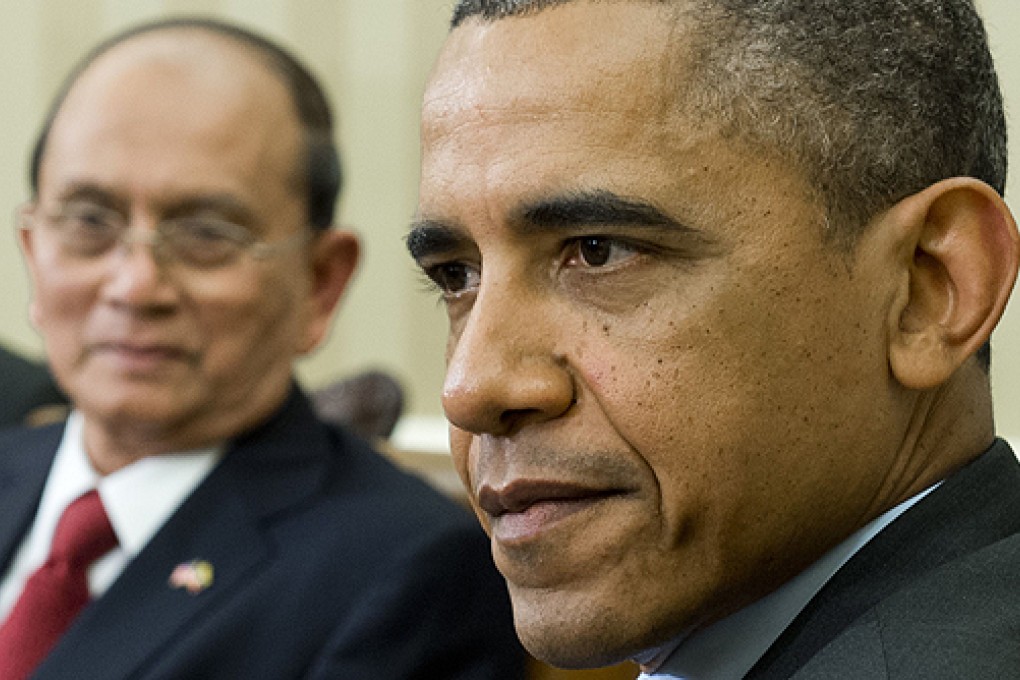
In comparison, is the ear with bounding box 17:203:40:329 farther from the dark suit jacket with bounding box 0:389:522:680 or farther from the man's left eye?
the man's left eye

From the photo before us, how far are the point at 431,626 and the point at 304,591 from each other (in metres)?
0.24

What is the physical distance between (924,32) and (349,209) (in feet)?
14.6

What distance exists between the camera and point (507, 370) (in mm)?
1410

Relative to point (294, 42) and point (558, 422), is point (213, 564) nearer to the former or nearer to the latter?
point (558, 422)

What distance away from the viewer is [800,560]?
1463 mm

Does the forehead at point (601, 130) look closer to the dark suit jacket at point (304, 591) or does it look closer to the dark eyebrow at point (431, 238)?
the dark eyebrow at point (431, 238)

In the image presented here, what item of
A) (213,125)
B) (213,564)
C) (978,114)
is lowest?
(213,564)

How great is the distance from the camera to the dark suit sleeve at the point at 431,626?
8.03 feet

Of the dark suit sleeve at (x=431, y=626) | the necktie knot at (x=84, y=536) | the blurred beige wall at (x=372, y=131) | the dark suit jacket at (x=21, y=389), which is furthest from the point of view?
the blurred beige wall at (x=372, y=131)

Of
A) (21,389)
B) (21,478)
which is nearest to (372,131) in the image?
(21,389)

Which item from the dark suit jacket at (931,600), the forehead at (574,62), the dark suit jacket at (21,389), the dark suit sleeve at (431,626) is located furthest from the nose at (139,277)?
the dark suit jacket at (931,600)

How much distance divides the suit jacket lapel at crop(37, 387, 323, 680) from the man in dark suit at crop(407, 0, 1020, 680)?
49.2 inches

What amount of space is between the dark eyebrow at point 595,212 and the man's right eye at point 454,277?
0.19 metres

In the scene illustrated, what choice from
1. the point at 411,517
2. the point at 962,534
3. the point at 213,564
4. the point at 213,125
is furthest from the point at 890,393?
the point at 213,125
